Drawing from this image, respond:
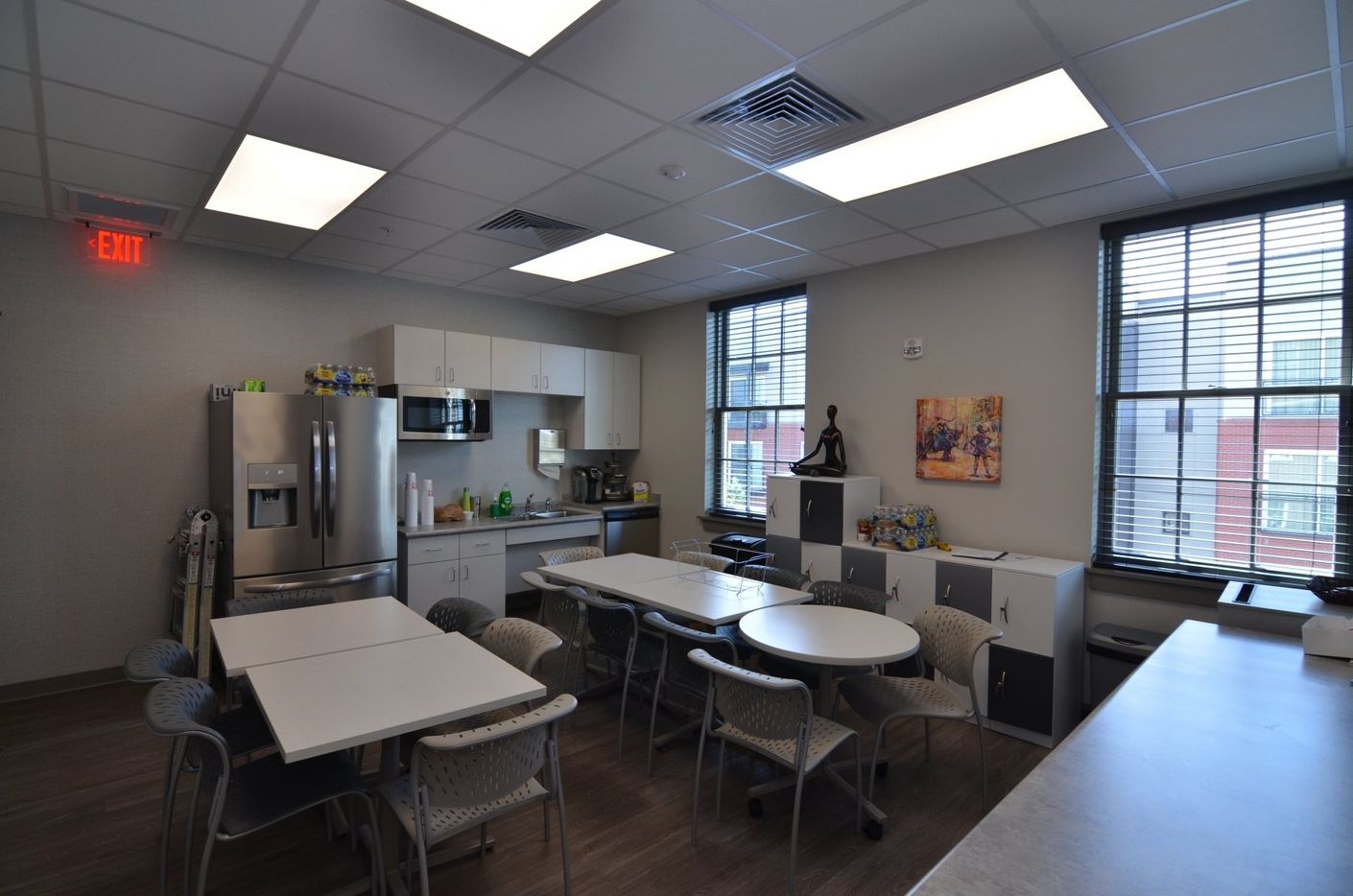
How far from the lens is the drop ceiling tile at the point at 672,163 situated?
9.42 feet

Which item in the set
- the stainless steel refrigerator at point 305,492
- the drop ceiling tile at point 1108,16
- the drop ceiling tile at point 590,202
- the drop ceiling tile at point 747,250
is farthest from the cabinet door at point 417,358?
the drop ceiling tile at point 1108,16

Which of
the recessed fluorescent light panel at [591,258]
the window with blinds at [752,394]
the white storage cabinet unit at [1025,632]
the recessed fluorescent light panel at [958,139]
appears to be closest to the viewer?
the recessed fluorescent light panel at [958,139]

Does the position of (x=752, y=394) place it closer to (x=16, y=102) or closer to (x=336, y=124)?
(x=336, y=124)

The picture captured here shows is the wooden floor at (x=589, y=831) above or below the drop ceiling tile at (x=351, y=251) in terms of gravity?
below

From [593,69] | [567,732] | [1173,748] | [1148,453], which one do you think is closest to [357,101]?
[593,69]

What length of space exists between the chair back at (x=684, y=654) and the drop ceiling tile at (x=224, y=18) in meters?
2.61

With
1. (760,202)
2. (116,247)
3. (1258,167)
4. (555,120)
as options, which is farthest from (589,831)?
(116,247)

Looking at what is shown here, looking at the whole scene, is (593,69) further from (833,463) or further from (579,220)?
(833,463)

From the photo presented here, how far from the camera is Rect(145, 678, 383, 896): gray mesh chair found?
6.16 feet

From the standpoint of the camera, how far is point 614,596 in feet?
13.4

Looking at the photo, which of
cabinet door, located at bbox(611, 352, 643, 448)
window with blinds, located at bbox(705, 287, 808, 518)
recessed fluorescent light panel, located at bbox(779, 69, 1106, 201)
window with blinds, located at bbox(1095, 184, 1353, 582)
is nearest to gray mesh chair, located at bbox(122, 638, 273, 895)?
recessed fluorescent light panel, located at bbox(779, 69, 1106, 201)

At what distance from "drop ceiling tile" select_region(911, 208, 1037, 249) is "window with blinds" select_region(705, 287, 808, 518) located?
1.36 meters

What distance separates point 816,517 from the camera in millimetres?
4637

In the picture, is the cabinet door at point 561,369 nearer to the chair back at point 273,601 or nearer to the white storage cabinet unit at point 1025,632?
the chair back at point 273,601
